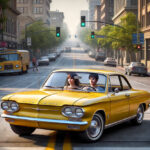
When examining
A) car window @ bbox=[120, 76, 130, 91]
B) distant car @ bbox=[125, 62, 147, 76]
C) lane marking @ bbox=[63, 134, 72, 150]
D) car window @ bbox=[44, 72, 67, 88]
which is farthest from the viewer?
distant car @ bbox=[125, 62, 147, 76]

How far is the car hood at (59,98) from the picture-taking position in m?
7.10

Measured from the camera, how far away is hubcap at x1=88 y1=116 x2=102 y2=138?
7.37m

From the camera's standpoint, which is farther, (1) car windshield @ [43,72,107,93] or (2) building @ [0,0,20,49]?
(2) building @ [0,0,20,49]

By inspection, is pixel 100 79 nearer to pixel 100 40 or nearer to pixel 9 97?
pixel 9 97

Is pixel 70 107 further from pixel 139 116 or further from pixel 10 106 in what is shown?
pixel 139 116

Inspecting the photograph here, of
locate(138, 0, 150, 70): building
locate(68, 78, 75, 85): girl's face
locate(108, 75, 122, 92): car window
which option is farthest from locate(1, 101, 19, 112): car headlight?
locate(138, 0, 150, 70): building

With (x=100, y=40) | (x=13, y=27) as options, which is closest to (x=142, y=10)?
(x=100, y=40)

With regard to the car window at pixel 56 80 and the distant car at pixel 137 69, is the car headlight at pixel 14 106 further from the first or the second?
the distant car at pixel 137 69

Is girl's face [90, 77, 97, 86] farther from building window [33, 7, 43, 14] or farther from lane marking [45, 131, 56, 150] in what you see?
building window [33, 7, 43, 14]

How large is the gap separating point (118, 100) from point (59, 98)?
69.8 inches

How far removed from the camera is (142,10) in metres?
69.9

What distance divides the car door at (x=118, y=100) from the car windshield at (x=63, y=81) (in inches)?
8.2

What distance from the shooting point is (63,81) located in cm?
896

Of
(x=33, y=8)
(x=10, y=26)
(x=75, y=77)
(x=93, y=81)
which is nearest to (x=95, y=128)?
(x=93, y=81)
